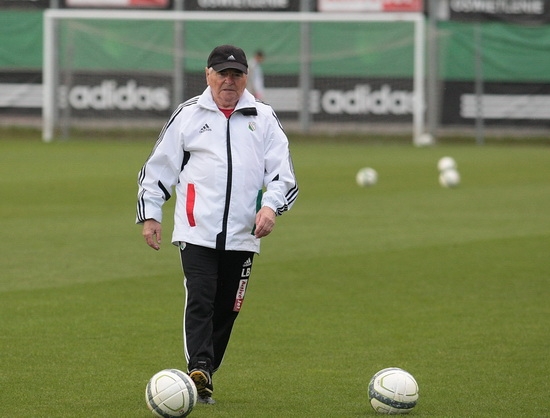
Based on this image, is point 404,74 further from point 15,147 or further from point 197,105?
point 197,105

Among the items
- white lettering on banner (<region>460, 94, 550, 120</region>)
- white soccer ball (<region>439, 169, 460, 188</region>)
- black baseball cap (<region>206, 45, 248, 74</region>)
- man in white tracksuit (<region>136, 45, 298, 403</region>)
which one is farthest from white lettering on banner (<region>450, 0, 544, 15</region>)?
black baseball cap (<region>206, 45, 248, 74</region>)

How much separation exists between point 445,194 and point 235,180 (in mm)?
13607

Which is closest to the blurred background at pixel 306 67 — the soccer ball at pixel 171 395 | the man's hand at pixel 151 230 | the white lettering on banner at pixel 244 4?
the white lettering on banner at pixel 244 4

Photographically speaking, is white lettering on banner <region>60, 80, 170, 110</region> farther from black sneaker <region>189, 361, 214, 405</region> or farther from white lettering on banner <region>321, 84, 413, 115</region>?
black sneaker <region>189, 361, 214, 405</region>

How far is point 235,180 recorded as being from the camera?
6.82 meters

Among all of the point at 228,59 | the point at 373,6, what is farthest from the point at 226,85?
the point at 373,6

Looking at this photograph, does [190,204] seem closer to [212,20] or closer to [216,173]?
[216,173]

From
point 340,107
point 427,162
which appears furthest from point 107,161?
point 340,107

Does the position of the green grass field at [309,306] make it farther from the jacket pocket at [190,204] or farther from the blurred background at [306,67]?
the blurred background at [306,67]

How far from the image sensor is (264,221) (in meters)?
6.71

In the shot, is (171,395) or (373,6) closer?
(171,395)

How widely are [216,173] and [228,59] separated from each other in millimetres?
624

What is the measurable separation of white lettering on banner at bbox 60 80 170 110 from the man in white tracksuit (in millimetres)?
25501

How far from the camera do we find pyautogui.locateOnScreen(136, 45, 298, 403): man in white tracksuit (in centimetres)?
679
